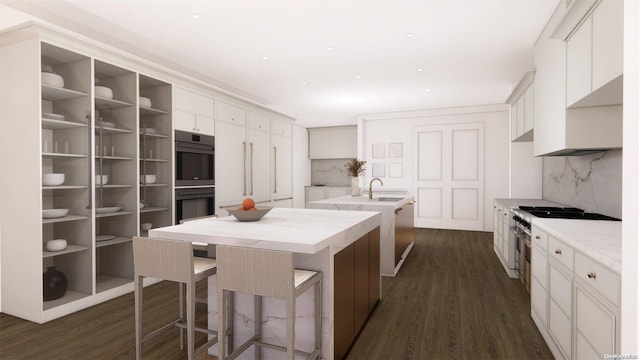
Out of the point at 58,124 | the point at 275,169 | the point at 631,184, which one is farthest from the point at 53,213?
the point at 275,169

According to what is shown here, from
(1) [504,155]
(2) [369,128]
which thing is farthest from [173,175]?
(1) [504,155]

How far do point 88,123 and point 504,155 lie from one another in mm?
7141

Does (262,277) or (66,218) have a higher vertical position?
(66,218)

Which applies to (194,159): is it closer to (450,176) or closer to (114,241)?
(114,241)

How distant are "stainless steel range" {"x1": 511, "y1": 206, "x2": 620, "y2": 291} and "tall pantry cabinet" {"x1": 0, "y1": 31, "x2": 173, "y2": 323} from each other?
392cm

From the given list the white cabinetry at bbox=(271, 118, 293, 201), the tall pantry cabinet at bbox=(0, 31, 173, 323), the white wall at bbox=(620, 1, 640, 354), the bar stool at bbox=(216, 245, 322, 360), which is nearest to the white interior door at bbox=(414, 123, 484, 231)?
the white cabinetry at bbox=(271, 118, 293, 201)

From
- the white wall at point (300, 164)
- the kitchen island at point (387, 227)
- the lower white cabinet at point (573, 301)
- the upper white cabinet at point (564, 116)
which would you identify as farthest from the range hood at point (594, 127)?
the white wall at point (300, 164)

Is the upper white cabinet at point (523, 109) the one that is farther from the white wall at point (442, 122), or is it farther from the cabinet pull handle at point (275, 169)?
the cabinet pull handle at point (275, 169)

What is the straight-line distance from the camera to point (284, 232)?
1.96 meters

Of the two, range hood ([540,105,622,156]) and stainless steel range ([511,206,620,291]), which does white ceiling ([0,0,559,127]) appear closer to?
range hood ([540,105,622,156])

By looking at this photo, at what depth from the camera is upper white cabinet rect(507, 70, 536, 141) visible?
3796 mm

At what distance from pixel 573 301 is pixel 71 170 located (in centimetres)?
417

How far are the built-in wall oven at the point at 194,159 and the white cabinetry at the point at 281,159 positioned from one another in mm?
1889

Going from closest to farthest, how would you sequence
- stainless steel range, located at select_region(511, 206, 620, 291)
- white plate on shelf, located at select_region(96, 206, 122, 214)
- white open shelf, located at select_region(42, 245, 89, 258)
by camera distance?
stainless steel range, located at select_region(511, 206, 620, 291) → white open shelf, located at select_region(42, 245, 89, 258) → white plate on shelf, located at select_region(96, 206, 122, 214)
